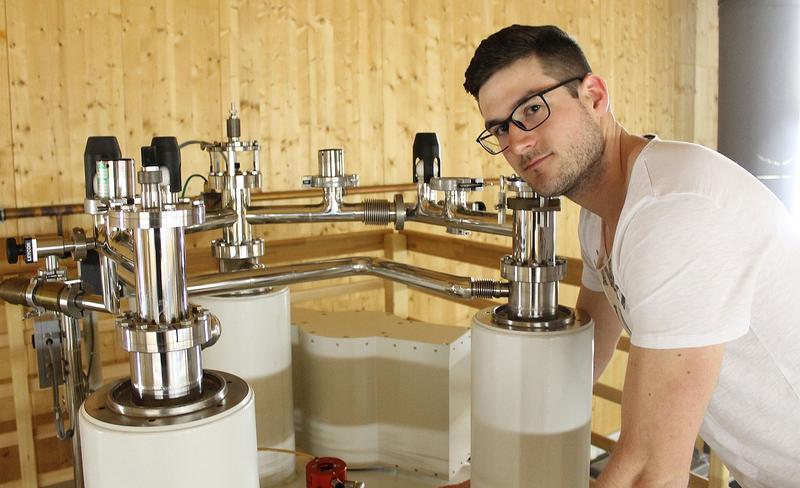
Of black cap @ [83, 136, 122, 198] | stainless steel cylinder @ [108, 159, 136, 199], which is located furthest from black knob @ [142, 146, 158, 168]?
stainless steel cylinder @ [108, 159, 136, 199]

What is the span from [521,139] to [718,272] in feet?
1.09

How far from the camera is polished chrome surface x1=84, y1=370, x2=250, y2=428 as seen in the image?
2.03ft

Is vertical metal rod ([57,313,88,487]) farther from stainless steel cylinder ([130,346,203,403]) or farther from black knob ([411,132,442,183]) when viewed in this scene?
black knob ([411,132,442,183])

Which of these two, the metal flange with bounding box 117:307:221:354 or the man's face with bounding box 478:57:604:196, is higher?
the man's face with bounding box 478:57:604:196

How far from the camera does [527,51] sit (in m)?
1.07

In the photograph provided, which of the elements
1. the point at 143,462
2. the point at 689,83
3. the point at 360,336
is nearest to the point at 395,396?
the point at 360,336

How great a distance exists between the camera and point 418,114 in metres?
3.79

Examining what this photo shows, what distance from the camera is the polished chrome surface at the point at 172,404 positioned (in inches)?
24.4

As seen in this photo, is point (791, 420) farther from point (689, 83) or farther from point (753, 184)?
point (689, 83)

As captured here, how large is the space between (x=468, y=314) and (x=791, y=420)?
9.72ft

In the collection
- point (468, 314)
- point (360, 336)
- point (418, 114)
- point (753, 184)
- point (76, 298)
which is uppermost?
point (418, 114)

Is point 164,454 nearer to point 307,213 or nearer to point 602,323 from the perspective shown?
point 307,213

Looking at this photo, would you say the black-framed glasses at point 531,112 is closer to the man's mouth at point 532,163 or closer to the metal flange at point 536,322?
the man's mouth at point 532,163

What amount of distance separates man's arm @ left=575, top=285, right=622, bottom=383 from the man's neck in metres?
0.23
